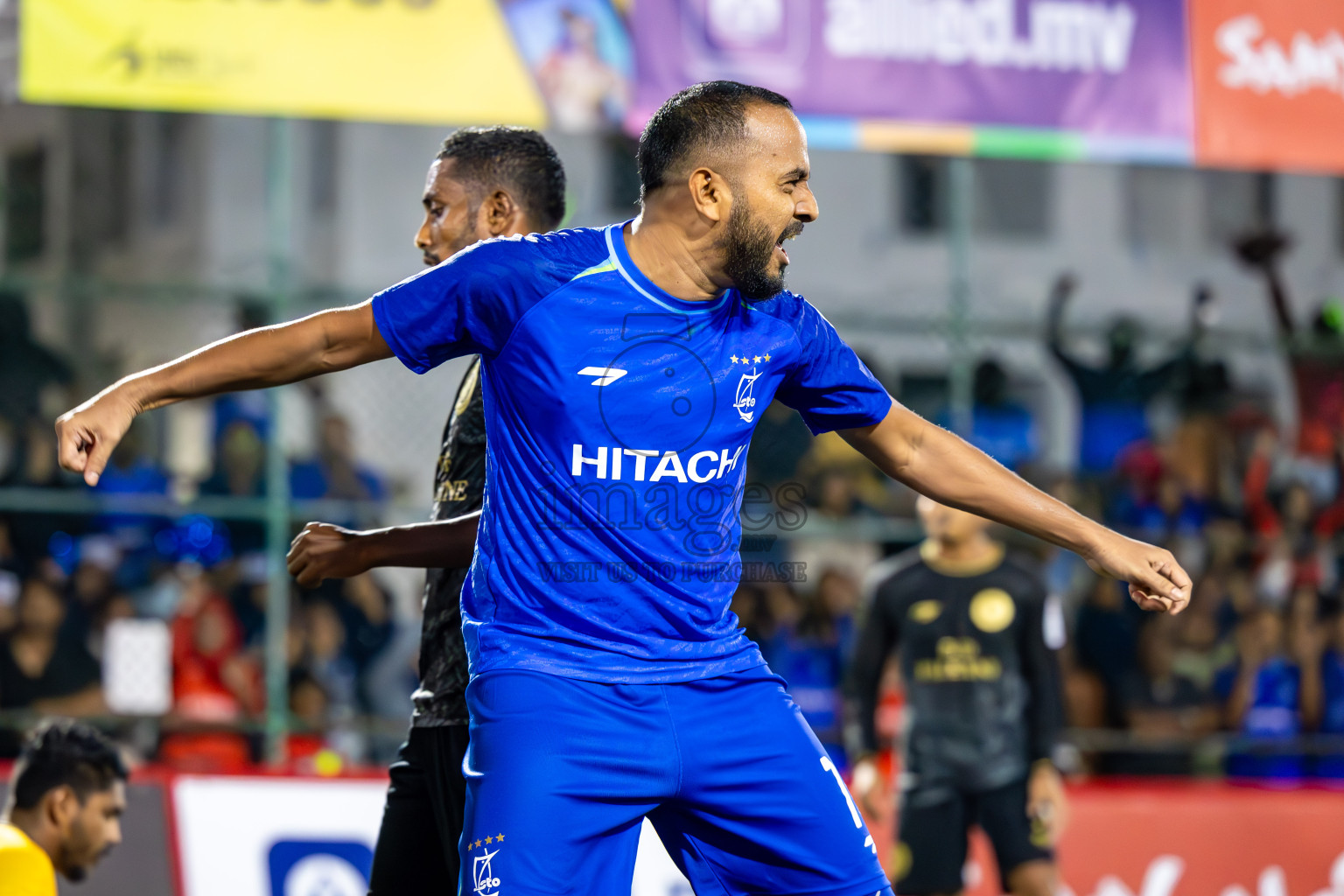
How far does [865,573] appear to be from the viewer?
1186 centimetres

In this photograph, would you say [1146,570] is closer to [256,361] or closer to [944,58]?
[256,361]

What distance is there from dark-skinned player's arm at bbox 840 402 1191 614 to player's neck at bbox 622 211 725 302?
565mm

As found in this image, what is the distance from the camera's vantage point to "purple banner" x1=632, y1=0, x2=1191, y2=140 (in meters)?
7.74

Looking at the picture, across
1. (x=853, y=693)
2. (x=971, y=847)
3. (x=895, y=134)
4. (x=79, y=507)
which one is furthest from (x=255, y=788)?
(x=895, y=134)

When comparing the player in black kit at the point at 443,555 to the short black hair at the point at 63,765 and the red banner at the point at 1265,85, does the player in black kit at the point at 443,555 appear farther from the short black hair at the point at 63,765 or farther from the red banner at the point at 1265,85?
the red banner at the point at 1265,85

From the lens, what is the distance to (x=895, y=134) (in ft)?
26.2

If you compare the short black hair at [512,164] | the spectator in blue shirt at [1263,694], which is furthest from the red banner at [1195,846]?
the short black hair at [512,164]

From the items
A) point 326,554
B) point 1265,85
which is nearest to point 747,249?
point 326,554

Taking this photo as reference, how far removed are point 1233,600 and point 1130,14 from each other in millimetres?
4023

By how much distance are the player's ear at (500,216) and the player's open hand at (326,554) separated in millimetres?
814

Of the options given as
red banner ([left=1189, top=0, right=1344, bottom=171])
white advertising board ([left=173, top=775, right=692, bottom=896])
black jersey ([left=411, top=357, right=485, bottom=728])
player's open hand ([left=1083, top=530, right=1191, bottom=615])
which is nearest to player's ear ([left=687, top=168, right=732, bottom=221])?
black jersey ([left=411, top=357, right=485, bottom=728])

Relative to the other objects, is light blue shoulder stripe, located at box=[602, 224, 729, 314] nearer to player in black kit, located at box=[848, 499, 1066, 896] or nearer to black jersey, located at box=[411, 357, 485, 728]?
black jersey, located at box=[411, 357, 485, 728]

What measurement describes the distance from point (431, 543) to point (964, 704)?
3886 mm

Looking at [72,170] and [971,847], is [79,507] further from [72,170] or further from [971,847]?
[72,170]
